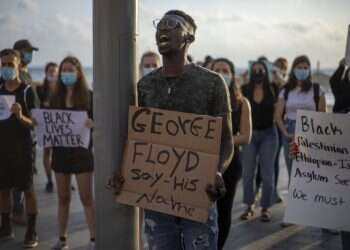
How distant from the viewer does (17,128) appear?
5.08m

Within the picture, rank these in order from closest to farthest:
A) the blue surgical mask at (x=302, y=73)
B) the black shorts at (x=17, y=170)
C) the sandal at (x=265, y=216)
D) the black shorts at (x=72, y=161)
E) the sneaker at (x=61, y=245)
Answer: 1. the black shorts at (x=72, y=161)
2. the sneaker at (x=61, y=245)
3. the black shorts at (x=17, y=170)
4. the sandal at (x=265, y=216)
5. the blue surgical mask at (x=302, y=73)

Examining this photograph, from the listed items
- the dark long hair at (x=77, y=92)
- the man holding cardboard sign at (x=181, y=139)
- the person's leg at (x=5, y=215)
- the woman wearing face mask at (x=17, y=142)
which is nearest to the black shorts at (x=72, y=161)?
the dark long hair at (x=77, y=92)

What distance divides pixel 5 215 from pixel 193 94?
342cm

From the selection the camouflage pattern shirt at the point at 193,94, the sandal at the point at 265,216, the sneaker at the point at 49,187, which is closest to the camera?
the camouflage pattern shirt at the point at 193,94

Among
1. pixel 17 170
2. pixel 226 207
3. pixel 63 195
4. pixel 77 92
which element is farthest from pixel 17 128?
pixel 226 207

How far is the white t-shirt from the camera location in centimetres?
609

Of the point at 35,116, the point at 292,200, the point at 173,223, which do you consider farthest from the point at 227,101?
the point at 35,116

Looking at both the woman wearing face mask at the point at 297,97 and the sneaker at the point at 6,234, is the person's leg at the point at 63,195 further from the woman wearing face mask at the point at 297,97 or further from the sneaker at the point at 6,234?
the woman wearing face mask at the point at 297,97

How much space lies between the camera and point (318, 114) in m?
3.80

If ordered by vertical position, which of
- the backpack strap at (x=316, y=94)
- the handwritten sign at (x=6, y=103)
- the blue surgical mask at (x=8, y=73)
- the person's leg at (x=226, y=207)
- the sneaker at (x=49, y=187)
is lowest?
the sneaker at (x=49, y=187)

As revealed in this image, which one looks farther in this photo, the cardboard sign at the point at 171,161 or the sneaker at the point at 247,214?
the sneaker at the point at 247,214

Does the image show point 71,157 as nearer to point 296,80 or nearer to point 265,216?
point 265,216

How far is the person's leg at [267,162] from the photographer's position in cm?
615

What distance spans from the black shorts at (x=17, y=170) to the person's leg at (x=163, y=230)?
2.66 metres
